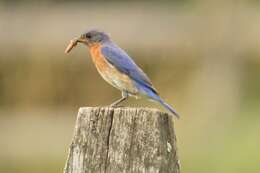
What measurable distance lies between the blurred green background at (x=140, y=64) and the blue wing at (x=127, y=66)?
4081mm

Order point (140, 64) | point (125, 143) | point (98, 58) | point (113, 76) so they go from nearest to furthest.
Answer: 1. point (125, 143)
2. point (113, 76)
3. point (98, 58)
4. point (140, 64)

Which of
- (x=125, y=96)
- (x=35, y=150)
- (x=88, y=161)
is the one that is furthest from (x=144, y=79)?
(x=35, y=150)

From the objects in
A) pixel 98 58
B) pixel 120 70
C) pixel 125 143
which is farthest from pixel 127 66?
pixel 125 143

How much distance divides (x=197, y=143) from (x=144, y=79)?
4.80 metres

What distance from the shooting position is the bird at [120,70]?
6.77 meters

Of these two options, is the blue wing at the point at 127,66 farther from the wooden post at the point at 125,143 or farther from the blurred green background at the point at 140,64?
the blurred green background at the point at 140,64

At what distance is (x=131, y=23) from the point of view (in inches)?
542

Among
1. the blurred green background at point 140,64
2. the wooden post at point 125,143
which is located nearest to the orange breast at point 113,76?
the wooden post at point 125,143

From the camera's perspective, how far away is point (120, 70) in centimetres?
689

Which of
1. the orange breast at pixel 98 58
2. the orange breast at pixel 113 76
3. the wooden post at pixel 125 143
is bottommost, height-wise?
the wooden post at pixel 125 143

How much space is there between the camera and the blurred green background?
1199 centimetres

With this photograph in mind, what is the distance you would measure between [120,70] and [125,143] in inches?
77.5

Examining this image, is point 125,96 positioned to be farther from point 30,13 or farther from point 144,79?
point 30,13

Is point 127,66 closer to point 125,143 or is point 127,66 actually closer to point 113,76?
point 113,76
